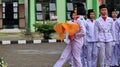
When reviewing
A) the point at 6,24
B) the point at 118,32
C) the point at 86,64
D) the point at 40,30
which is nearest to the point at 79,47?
the point at 86,64

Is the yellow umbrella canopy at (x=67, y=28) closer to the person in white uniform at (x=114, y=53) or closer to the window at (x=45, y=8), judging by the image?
the person in white uniform at (x=114, y=53)

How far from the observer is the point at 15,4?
99.6ft

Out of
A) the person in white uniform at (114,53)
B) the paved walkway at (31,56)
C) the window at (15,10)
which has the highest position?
the window at (15,10)

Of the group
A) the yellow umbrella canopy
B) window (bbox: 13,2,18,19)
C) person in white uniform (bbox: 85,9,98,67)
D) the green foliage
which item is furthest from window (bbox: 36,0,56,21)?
the yellow umbrella canopy

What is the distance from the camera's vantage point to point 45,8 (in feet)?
98.0

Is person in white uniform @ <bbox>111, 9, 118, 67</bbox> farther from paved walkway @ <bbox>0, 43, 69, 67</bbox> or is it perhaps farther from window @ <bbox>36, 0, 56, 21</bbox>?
window @ <bbox>36, 0, 56, 21</bbox>

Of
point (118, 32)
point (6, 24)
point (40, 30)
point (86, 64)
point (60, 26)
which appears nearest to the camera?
point (60, 26)

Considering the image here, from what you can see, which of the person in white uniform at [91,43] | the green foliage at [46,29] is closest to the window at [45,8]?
the green foliage at [46,29]

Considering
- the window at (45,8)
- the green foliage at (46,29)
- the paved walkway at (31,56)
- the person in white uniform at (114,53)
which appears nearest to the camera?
the person in white uniform at (114,53)

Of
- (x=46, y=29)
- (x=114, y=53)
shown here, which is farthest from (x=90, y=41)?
(x=46, y=29)

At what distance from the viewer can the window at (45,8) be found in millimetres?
29812

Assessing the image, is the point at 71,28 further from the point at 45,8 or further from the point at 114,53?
the point at 45,8

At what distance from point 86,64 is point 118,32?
1407 mm

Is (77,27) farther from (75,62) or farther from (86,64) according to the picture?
(86,64)
